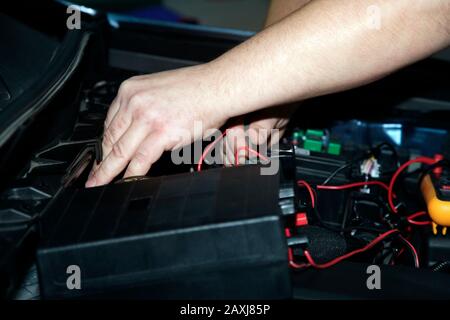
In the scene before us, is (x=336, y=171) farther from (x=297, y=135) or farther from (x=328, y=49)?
(x=328, y=49)

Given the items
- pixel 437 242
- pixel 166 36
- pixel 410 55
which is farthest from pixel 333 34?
pixel 166 36

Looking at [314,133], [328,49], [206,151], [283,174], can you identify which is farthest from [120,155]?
[314,133]

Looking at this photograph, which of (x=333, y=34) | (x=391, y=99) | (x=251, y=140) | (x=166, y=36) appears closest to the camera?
(x=333, y=34)

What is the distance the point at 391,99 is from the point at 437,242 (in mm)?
410

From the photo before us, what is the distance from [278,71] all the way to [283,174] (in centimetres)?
17

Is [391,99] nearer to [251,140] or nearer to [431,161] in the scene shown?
[431,161]

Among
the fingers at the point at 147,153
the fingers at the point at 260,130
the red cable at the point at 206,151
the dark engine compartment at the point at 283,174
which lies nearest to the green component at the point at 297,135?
the dark engine compartment at the point at 283,174

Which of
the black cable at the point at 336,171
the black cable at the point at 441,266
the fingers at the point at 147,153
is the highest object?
the fingers at the point at 147,153

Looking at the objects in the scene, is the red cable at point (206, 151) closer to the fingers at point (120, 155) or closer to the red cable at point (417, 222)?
the fingers at point (120, 155)

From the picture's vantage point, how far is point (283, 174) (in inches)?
30.8

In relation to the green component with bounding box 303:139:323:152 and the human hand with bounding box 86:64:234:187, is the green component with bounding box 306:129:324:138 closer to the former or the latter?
the green component with bounding box 303:139:323:152

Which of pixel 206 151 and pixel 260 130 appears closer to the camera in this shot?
pixel 206 151

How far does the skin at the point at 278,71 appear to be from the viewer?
78 cm
